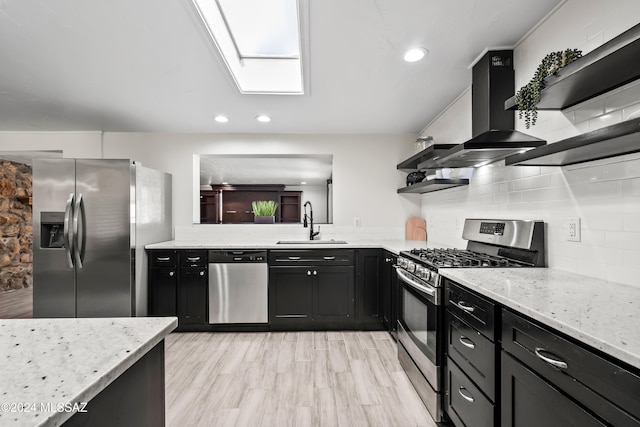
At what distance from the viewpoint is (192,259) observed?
315 cm

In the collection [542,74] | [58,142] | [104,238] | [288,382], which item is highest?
[58,142]

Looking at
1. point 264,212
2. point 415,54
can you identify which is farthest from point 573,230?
point 264,212

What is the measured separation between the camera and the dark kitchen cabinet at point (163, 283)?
3.13 m

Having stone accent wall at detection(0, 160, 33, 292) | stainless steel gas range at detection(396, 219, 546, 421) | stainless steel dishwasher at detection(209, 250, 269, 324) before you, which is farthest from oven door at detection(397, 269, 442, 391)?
stone accent wall at detection(0, 160, 33, 292)

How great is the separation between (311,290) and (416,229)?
1496mm

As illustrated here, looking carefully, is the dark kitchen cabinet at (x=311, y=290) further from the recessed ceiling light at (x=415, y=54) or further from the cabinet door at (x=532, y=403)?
the cabinet door at (x=532, y=403)

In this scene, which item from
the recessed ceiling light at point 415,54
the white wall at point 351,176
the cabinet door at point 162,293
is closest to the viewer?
the recessed ceiling light at point 415,54

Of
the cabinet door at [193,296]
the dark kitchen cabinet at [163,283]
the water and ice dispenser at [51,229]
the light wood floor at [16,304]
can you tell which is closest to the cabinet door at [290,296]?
the cabinet door at [193,296]

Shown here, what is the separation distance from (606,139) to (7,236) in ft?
22.7

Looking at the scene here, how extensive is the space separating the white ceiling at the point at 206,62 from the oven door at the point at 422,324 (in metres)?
1.52

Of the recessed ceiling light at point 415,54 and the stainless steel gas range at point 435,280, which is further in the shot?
the recessed ceiling light at point 415,54

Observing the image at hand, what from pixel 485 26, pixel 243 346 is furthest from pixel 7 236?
pixel 485 26

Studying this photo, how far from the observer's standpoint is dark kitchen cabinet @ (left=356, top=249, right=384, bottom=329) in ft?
10.4

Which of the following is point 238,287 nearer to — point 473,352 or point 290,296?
point 290,296
